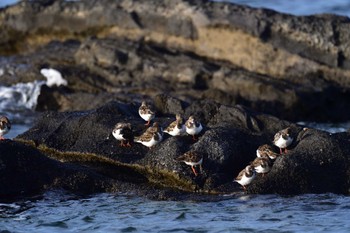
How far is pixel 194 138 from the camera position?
1516cm

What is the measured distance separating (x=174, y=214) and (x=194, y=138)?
1.87 meters

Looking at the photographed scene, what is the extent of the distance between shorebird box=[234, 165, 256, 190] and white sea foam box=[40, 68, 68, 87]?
38.2ft

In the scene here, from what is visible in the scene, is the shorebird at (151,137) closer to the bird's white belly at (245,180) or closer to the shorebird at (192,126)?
the shorebird at (192,126)

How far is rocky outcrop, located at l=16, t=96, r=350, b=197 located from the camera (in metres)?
14.2

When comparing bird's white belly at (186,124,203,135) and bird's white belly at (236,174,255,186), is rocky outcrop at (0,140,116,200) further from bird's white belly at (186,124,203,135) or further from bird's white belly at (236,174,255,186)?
bird's white belly at (236,174,255,186)

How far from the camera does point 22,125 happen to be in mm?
23328

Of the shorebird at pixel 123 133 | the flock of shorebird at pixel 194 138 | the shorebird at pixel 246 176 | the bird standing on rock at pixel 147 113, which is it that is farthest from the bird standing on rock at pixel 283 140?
the shorebird at pixel 123 133

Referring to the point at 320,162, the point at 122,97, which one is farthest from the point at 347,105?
the point at 320,162

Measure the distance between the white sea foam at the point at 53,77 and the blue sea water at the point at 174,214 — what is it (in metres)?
10.6

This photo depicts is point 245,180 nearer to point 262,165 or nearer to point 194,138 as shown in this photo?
point 262,165

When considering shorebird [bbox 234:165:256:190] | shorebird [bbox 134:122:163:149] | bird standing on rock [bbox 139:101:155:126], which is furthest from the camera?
bird standing on rock [bbox 139:101:155:126]

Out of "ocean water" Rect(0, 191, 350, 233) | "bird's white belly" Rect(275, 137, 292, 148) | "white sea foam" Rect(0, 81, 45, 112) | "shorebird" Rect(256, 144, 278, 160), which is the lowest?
"ocean water" Rect(0, 191, 350, 233)

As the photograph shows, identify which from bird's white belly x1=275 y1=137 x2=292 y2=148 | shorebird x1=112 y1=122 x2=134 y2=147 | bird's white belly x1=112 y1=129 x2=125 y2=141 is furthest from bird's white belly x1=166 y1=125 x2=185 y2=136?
bird's white belly x1=275 y1=137 x2=292 y2=148

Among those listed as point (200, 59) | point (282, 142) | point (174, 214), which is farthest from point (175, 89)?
point (174, 214)
